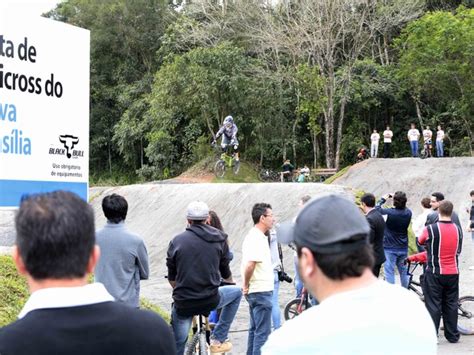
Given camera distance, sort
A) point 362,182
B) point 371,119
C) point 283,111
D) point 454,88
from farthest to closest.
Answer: point 371,119 → point 283,111 → point 454,88 → point 362,182

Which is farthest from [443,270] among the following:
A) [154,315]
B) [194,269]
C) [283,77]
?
[283,77]

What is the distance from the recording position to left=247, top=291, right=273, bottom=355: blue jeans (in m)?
7.21

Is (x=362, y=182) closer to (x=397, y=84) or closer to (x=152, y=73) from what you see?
(x=397, y=84)

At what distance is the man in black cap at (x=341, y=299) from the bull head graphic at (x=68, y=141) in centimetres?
421

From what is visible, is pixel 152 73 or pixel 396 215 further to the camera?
pixel 152 73

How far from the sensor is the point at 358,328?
2.14 metres

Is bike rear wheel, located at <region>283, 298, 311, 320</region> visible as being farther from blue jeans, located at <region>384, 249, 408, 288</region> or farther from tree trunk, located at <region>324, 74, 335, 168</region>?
tree trunk, located at <region>324, 74, 335, 168</region>

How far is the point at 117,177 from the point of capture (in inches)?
1843

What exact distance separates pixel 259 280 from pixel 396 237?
4.13m

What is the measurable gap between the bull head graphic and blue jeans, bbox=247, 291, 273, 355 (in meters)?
2.47

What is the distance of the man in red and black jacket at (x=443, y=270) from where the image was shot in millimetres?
8727

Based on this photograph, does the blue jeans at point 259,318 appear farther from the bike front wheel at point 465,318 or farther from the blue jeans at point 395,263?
the blue jeans at point 395,263

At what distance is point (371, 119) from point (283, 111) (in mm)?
7545

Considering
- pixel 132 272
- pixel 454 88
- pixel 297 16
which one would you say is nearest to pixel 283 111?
pixel 297 16
